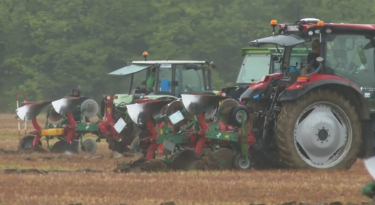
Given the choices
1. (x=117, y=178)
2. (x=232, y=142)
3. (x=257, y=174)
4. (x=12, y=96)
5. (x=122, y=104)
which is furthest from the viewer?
(x=12, y=96)

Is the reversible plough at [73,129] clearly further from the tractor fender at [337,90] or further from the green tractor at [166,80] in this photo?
the tractor fender at [337,90]

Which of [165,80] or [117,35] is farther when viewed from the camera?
[117,35]

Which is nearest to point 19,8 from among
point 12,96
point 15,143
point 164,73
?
point 12,96

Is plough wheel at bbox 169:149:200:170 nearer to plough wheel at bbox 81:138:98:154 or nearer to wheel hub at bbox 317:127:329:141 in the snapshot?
wheel hub at bbox 317:127:329:141

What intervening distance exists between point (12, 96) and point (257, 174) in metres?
37.0

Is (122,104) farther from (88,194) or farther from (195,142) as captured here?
(88,194)

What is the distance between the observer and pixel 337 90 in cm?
1423

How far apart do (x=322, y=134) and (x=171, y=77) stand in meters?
7.36

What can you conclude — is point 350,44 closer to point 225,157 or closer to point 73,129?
point 225,157

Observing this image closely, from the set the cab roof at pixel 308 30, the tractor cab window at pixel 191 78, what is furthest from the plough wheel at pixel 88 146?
the cab roof at pixel 308 30

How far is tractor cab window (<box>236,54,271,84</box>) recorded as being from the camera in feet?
79.0

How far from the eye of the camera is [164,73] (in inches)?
834

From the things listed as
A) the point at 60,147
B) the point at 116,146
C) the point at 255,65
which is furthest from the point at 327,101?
the point at 255,65

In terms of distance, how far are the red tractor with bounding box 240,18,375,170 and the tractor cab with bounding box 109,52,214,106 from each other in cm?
672
